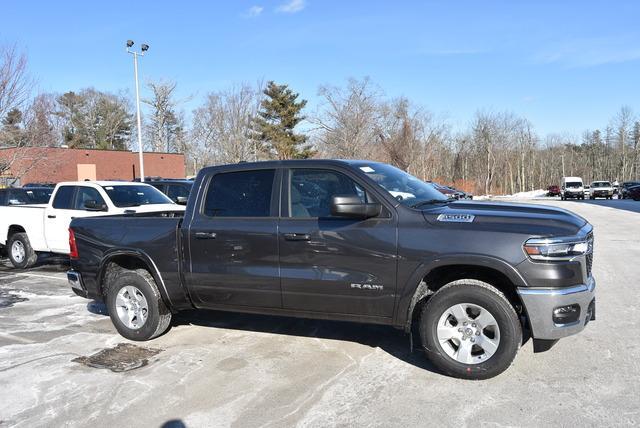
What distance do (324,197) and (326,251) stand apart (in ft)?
1.81

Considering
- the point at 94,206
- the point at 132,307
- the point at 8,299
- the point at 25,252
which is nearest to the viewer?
the point at 132,307

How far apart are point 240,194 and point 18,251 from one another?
8402mm

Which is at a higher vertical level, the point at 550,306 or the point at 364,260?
the point at 364,260

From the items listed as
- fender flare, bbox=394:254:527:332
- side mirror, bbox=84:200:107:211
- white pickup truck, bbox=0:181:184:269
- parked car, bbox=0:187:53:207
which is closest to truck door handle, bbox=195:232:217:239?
fender flare, bbox=394:254:527:332

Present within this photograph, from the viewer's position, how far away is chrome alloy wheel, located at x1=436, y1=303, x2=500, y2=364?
4.28 m

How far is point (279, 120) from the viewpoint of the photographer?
5312cm

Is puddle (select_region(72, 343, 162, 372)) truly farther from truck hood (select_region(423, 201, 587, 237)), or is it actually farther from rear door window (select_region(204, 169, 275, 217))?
truck hood (select_region(423, 201, 587, 237))

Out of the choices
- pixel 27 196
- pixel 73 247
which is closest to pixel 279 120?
pixel 27 196

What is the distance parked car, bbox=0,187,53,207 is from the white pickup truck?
1.70 meters

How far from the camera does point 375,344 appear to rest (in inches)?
210

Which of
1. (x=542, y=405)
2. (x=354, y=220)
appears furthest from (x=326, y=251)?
(x=542, y=405)

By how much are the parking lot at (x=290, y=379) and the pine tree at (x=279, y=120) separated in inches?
1798

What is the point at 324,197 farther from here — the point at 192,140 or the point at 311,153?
the point at 192,140

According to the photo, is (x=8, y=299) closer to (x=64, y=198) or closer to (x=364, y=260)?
(x=64, y=198)
